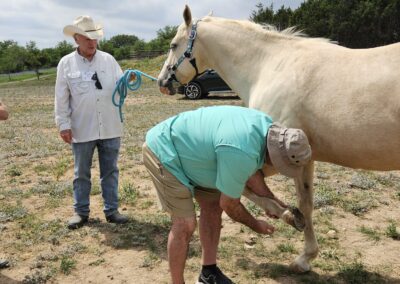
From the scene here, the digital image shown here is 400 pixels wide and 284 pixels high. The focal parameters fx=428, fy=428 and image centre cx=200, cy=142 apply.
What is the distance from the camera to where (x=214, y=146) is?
8.43ft

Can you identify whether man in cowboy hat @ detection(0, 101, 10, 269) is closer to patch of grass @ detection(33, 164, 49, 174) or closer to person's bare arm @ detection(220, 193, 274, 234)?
person's bare arm @ detection(220, 193, 274, 234)

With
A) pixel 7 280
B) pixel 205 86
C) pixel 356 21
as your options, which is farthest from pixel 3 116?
pixel 356 21

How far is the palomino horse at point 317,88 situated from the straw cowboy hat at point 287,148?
86 cm

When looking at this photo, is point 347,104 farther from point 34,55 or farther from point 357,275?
point 34,55

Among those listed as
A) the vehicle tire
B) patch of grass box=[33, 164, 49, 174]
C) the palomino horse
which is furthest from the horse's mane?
the vehicle tire

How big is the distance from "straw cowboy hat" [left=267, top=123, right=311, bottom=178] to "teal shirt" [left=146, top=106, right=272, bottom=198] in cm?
8

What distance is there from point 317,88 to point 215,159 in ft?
3.79

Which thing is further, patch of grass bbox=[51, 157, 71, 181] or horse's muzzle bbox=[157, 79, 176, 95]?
patch of grass bbox=[51, 157, 71, 181]

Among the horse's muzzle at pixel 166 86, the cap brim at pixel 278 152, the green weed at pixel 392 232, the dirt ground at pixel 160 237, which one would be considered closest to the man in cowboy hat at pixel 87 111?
the dirt ground at pixel 160 237

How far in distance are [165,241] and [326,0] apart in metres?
34.2

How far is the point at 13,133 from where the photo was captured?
1044 cm

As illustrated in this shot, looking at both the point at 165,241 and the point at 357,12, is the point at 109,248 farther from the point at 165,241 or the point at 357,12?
the point at 357,12

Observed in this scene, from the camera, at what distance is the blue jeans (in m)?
4.61

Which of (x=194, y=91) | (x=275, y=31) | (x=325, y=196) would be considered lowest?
(x=325, y=196)
